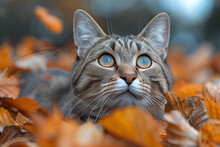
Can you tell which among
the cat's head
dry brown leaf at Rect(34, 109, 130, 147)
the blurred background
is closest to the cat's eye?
the cat's head

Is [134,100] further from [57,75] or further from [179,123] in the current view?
[57,75]

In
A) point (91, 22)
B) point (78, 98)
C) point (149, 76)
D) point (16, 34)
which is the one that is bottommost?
point (16, 34)

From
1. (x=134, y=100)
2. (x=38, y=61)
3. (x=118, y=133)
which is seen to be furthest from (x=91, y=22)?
(x=38, y=61)

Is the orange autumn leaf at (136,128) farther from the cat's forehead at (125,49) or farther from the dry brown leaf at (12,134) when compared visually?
the cat's forehead at (125,49)

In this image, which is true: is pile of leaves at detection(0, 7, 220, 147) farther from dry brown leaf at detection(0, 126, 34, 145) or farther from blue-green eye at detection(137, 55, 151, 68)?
blue-green eye at detection(137, 55, 151, 68)

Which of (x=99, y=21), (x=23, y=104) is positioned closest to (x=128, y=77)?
(x=23, y=104)

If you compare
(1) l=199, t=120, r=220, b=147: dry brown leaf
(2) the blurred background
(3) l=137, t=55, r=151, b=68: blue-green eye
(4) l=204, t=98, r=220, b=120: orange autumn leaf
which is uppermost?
(3) l=137, t=55, r=151, b=68: blue-green eye

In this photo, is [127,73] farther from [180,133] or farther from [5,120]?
A: [5,120]

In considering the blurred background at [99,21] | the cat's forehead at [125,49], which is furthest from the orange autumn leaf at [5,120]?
the blurred background at [99,21]
